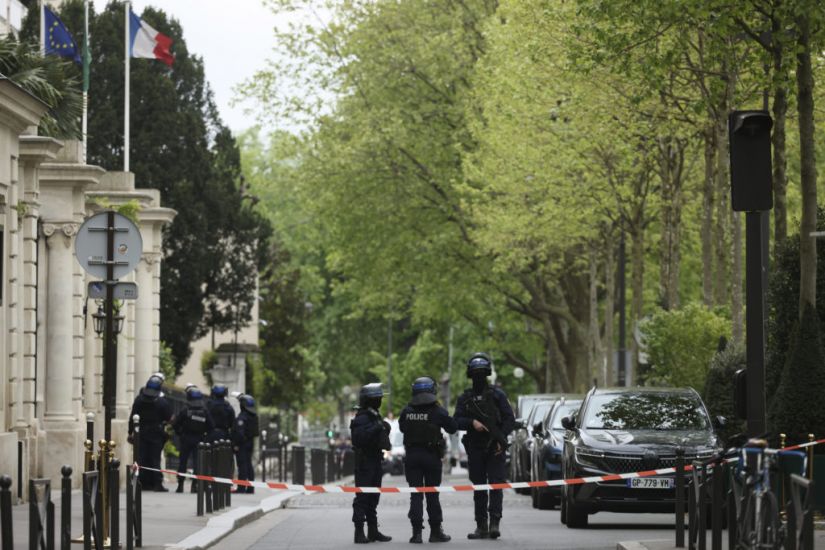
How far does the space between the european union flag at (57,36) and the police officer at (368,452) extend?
54.5 feet

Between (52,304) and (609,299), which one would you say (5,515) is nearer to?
(52,304)

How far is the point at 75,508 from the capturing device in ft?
74.8

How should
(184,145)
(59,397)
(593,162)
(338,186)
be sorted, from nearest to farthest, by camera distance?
1. (59,397)
2. (593,162)
3. (184,145)
4. (338,186)

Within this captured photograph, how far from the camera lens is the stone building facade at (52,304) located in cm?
2559

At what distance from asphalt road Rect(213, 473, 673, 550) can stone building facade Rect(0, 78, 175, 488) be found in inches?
149

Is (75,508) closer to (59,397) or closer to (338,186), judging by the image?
(59,397)

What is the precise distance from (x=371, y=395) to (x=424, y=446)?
935 mm

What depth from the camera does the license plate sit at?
20719 mm

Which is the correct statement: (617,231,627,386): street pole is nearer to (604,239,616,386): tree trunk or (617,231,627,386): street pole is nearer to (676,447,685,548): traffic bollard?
(604,239,616,386): tree trunk

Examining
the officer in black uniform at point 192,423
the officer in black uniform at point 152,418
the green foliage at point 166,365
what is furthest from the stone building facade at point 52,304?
the green foliage at point 166,365

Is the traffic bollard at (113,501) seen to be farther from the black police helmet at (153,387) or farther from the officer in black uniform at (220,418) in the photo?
the officer in black uniform at (220,418)

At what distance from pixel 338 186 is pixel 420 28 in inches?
203

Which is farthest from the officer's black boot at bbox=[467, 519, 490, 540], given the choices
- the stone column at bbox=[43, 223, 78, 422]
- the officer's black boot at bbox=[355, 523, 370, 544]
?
the stone column at bbox=[43, 223, 78, 422]

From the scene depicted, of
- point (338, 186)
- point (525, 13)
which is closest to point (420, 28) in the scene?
point (338, 186)
